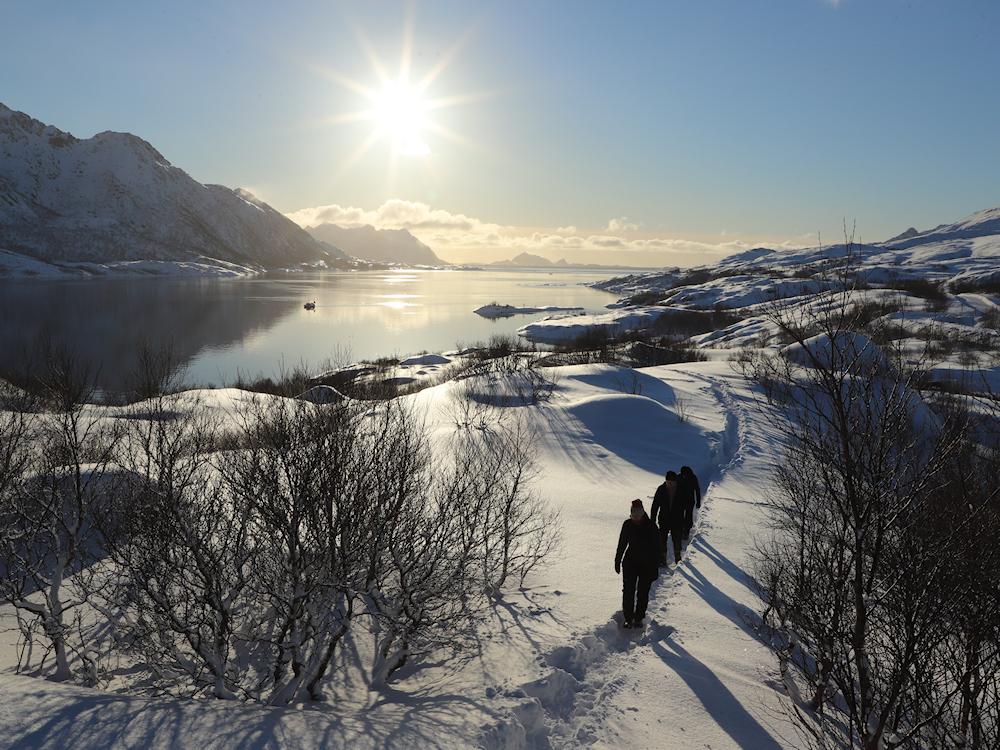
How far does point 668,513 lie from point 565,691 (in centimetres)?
417

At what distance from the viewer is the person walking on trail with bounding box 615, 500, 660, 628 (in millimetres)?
7242

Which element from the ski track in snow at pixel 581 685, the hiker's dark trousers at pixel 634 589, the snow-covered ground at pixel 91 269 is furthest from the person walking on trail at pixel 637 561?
the snow-covered ground at pixel 91 269

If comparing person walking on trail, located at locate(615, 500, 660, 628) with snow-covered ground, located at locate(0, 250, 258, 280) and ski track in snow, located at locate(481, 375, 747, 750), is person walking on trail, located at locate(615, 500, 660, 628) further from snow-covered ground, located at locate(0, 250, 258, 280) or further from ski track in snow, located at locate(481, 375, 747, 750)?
snow-covered ground, located at locate(0, 250, 258, 280)

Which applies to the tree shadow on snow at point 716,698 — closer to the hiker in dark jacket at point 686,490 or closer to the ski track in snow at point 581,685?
the ski track in snow at point 581,685

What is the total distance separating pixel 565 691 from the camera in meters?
6.20

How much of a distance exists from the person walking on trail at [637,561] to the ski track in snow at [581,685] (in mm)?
266

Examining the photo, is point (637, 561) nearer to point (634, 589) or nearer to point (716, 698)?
point (634, 589)

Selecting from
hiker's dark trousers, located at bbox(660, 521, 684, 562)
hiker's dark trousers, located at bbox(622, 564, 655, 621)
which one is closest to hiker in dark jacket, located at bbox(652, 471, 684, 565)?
hiker's dark trousers, located at bbox(660, 521, 684, 562)

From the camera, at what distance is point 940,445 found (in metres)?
4.10

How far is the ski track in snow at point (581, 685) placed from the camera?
538 cm

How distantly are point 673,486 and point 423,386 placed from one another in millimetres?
28928

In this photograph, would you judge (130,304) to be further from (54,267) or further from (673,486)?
(673,486)

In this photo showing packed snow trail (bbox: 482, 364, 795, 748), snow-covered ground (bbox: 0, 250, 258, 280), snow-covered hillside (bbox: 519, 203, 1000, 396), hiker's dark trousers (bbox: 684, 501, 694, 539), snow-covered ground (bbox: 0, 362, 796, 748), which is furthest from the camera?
snow-covered ground (bbox: 0, 250, 258, 280)

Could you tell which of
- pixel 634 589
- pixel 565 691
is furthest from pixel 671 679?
pixel 634 589
